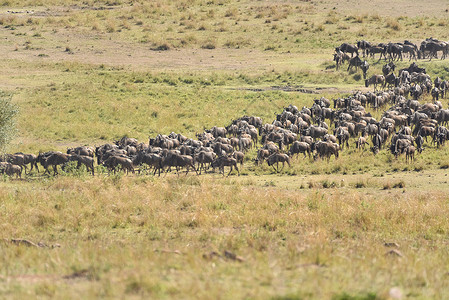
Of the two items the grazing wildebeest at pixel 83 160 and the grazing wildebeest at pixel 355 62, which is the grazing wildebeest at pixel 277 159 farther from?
the grazing wildebeest at pixel 355 62

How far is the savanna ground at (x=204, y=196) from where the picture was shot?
10.8 m

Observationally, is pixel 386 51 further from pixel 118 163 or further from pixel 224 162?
pixel 118 163

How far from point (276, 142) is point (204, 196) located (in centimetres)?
1204

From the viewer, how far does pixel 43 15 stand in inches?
2830

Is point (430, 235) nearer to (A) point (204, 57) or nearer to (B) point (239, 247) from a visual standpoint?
(B) point (239, 247)

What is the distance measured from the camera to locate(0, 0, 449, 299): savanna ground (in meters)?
10.8

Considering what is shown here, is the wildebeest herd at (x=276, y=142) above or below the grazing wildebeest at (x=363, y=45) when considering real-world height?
below

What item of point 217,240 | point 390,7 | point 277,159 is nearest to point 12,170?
point 277,159

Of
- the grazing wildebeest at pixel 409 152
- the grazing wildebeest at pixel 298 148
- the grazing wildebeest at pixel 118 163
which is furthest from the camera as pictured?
the grazing wildebeest at pixel 298 148

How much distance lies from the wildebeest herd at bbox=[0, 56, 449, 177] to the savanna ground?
0.83 m

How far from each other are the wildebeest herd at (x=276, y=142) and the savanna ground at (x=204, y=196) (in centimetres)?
83

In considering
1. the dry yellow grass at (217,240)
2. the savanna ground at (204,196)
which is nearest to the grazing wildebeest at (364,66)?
the savanna ground at (204,196)

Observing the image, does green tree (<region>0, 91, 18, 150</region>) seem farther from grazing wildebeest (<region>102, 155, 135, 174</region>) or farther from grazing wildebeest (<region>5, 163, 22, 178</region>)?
grazing wildebeest (<region>102, 155, 135, 174</region>)

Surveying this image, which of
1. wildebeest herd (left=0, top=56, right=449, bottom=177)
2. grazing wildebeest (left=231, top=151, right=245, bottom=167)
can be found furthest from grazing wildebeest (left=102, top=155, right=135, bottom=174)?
grazing wildebeest (left=231, top=151, right=245, bottom=167)
